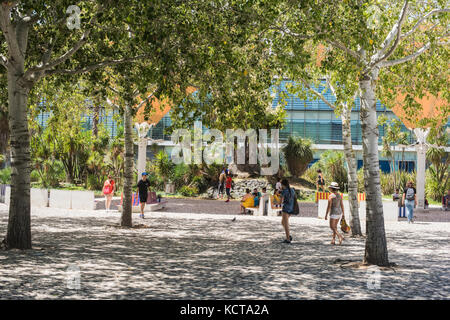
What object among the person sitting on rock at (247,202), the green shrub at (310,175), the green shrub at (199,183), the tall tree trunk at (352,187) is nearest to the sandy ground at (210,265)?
the tall tree trunk at (352,187)

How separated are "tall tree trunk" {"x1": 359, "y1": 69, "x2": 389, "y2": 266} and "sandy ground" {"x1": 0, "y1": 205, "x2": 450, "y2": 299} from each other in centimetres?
38

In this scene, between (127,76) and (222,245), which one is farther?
(127,76)

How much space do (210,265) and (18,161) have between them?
4.37 metres

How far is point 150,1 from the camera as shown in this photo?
8375 millimetres

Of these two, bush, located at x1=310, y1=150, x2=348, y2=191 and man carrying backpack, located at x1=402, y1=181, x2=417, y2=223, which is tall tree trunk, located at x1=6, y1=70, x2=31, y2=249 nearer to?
man carrying backpack, located at x1=402, y1=181, x2=417, y2=223

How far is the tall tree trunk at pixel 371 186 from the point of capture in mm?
9758

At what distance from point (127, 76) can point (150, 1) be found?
17.7ft

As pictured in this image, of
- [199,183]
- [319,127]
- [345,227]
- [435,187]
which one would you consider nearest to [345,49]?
[345,227]

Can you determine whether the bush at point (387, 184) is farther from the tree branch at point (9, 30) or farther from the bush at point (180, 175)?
the tree branch at point (9, 30)

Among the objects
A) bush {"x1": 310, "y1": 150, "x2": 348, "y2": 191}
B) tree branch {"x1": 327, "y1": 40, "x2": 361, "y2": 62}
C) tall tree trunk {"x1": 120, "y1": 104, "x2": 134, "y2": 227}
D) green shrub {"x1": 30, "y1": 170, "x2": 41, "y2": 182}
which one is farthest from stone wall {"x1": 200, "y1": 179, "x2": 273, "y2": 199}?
tree branch {"x1": 327, "y1": 40, "x2": 361, "y2": 62}

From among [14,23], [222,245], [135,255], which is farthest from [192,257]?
[14,23]

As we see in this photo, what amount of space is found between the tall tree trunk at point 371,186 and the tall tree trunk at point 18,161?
257 inches

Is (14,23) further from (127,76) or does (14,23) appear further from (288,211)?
(288,211)

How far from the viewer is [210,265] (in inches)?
377
